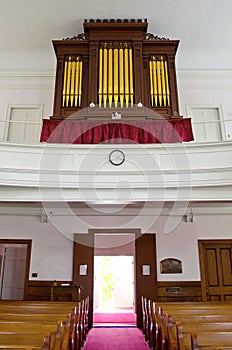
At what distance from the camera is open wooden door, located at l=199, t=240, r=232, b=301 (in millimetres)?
7402

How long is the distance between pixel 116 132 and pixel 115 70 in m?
1.96

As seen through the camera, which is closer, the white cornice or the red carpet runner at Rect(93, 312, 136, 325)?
the red carpet runner at Rect(93, 312, 136, 325)

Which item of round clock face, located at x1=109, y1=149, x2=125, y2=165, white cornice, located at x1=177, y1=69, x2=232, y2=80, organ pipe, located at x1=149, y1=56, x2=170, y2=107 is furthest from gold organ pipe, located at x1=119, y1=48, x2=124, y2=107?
white cornice, located at x1=177, y1=69, x2=232, y2=80

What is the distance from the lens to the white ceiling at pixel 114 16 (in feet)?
23.6

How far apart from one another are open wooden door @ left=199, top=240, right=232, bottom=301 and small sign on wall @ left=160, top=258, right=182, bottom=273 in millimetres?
543

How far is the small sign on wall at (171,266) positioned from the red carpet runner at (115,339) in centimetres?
147

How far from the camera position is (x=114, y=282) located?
45.4 feet

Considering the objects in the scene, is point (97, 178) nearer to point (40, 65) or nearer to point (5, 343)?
point (5, 343)

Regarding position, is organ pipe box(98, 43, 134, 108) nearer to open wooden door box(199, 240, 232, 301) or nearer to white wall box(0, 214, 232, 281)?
white wall box(0, 214, 232, 281)

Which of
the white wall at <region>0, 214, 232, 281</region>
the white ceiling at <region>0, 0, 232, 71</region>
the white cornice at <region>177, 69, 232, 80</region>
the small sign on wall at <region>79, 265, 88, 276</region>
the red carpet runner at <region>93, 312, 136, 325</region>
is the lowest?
the red carpet runner at <region>93, 312, 136, 325</region>

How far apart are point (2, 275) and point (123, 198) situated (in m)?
5.70

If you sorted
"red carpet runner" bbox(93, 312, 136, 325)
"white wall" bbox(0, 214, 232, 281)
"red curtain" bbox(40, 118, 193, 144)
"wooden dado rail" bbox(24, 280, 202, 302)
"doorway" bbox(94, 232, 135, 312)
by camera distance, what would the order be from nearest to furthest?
"red curtain" bbox(40, 118, 193, 144), "wooden dado rail" bbox(24, 280, 202, 302), "white wall" bbox(0, 214, 232, 281), "red carpet runner" bbox(93, 312, 136, 325), "doorway" bbox(94, 232, 135, 312)

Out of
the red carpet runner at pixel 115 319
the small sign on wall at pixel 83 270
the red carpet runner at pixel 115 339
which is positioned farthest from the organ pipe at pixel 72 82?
the red carpet runner at pixel 115 319

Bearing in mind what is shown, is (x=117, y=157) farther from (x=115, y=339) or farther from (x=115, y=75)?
(x=115, y=339)
